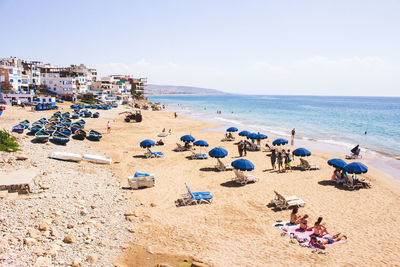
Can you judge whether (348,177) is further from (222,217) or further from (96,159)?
(96,159)

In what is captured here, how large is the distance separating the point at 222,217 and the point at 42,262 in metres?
7.26

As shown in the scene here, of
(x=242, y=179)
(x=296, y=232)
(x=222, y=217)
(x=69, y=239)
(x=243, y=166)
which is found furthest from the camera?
(x=242, y=179)

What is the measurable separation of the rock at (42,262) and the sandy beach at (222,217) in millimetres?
107

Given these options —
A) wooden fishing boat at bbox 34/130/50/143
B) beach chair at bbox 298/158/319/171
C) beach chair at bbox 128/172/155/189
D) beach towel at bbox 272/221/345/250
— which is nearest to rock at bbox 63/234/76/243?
beach chair at bbox 128/172/155/189

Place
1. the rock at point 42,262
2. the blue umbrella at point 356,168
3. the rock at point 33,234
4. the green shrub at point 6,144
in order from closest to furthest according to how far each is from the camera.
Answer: the rock at point 42,262 → the rock at point 33,234 → the blue umbrella at point 356,168 → the green shrub at point 6,144

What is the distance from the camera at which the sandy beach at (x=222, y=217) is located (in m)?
9.12

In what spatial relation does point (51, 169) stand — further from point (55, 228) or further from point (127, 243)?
point (127, 243)

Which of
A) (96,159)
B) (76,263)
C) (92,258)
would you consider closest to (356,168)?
(92,258)

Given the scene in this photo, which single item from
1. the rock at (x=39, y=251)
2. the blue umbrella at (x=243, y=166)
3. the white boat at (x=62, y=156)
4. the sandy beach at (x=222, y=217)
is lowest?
the sandy beach at (x=222, y=217)

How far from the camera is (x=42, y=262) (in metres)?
7.55

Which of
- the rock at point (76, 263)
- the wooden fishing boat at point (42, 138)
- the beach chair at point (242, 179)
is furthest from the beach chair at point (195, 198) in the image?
the wooden fishing boat at point (42, 138)

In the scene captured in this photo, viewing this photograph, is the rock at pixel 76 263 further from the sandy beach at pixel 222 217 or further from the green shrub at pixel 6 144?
the green shrub at pixel 6 144

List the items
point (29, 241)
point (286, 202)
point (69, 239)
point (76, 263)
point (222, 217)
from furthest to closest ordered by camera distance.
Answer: point (286, 202) → point (222, 217) → point (69, 239) → point (29, 241) → point (76, 263)

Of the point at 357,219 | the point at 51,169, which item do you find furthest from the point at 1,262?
the point at 357,219
